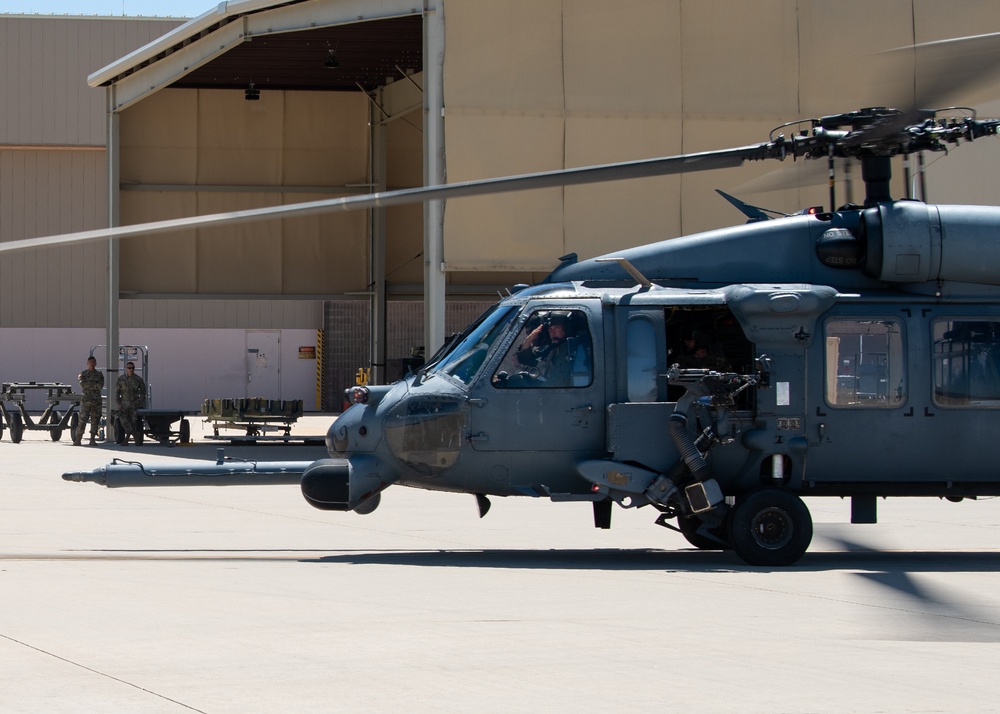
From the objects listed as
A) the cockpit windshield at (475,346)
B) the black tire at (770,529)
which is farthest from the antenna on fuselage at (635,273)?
the black tire at (770,529)

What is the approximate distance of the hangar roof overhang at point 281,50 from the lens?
20047 mm

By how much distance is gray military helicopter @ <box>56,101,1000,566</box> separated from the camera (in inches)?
383

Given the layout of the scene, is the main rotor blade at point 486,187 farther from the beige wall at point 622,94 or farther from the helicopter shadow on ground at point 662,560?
the beige wall at point 622,94

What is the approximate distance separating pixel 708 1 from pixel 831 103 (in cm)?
290

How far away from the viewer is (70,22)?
35.3 m

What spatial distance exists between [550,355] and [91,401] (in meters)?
15.7

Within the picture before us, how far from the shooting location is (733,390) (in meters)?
9.65

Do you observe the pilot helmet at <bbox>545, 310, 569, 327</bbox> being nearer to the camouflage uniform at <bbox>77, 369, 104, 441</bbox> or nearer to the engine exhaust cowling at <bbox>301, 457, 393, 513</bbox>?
the engine exhaust cowling at <bbox>301, 457, 393, 513</bbox>

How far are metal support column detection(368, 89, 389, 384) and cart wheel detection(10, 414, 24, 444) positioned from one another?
331 inches

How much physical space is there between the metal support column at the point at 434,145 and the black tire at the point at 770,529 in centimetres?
1009

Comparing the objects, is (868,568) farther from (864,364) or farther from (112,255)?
(112,255)

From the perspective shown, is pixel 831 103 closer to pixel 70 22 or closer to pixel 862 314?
pixel 862 314

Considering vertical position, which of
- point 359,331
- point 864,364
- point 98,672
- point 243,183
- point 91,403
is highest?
point 243,183

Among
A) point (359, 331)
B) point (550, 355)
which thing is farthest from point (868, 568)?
point (359, 331)
